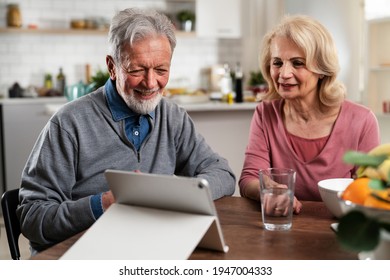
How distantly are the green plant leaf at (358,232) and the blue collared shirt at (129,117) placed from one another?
1.19m

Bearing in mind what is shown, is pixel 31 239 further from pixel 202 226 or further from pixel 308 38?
pixel 308 38

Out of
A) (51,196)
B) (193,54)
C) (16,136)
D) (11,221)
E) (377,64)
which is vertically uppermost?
(193,54)

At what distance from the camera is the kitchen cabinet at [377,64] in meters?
5.25

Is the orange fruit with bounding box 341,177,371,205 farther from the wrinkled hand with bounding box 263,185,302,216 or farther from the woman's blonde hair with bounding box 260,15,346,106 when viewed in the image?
the woman's blonde hair with bounding box 260,15,346,106

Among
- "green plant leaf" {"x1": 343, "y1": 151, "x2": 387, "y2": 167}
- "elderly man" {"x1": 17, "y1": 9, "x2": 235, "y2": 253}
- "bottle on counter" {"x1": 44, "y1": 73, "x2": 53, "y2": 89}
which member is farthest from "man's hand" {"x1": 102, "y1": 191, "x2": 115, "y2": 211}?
"bottle on counter" {"x1": 44, "y1": 73, "x2": 53, "y2": 89}

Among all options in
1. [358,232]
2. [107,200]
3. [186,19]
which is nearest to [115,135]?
[107,200]

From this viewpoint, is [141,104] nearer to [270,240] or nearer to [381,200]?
[270,240]

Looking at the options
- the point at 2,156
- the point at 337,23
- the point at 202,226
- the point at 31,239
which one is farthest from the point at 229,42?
the point at 202,226

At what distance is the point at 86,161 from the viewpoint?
182cm

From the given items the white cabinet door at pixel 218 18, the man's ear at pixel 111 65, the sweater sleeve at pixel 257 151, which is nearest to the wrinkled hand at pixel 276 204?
the sweater sleeve at pixel 257 151

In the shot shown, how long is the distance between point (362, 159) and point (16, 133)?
182 inches
